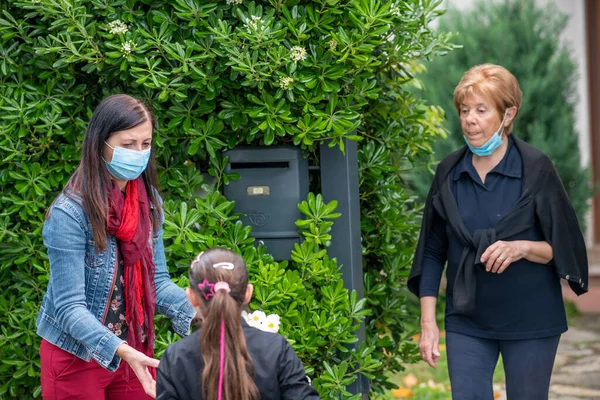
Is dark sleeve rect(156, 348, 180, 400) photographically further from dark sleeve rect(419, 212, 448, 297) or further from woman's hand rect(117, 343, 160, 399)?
dark sleeve rect(419, 212, 448, 297)

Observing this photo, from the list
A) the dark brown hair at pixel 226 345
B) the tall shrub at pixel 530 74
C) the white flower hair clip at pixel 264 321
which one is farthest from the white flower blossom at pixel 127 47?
the tall shrub at pixel 530 74

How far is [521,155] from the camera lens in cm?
384

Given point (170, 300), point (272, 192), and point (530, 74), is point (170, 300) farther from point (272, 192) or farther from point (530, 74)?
point (530, 74)

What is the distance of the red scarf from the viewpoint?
3.22 m

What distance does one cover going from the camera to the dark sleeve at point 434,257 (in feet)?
13.1

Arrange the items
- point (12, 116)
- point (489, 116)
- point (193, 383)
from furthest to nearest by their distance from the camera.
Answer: point (12, 116) < point (489, 116) < point (193, 383)

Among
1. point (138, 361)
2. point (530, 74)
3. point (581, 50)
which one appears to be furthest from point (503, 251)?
point (581, 50)

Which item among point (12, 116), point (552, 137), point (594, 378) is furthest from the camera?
point (552, 137)

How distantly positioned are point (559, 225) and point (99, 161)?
1773mm

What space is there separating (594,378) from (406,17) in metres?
3.38

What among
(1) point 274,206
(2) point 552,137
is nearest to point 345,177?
(1) point 274,206

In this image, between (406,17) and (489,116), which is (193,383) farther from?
(406,17)

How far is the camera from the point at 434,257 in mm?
4047

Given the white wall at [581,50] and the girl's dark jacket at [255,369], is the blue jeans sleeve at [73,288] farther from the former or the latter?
the white wall at [581,50]
